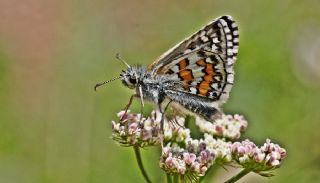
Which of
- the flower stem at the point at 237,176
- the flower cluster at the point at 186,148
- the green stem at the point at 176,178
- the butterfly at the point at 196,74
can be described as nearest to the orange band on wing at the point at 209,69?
the butterfly at the point at 196,74

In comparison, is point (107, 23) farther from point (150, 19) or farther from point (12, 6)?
point (12, 6)

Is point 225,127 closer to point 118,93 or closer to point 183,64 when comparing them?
point 183,64

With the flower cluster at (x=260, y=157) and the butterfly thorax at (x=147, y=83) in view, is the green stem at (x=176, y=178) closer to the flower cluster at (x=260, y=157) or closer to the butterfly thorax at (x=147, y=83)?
the flower cluster at (x=260, y=157)

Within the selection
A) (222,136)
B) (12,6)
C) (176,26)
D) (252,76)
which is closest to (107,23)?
(176,26)

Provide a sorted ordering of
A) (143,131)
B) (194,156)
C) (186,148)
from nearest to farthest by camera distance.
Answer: (194,156) < (143,131) < (186,148)

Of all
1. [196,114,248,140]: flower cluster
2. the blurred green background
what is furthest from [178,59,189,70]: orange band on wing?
the blurred green background

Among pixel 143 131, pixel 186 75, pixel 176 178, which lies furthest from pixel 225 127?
pixel 176 178

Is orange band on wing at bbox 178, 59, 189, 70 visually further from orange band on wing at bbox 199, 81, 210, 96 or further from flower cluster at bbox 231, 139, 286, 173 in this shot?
flower cluster at bbox 231, 139, 286, 173
